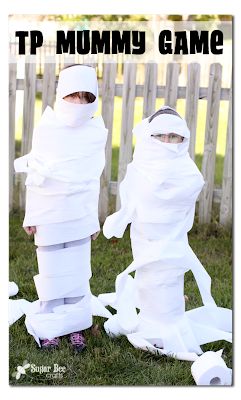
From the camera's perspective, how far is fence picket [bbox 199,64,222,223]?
5.04 metres

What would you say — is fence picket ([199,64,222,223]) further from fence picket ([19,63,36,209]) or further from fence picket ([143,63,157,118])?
fence picket ([19,63,36,209])

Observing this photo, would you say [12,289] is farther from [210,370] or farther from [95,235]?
[210,370]

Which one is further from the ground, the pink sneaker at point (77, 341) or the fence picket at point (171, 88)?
the fence picket at point (171, 88)

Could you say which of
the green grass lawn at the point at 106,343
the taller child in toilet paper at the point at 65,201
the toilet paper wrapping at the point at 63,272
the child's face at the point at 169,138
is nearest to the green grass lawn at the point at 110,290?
the green grass lawn at the point at 106,343

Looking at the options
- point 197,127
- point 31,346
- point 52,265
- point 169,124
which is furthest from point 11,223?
point 197,127

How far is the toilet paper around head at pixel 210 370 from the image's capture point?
13.1ft

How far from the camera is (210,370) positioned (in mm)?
3990

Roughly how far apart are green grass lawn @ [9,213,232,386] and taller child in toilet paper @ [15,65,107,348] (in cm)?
9

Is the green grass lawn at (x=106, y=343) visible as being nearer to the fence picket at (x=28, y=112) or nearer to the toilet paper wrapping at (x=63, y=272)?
the toilet paper wrapping at (x=63, y=272)

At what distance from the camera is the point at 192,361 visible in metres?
4.10

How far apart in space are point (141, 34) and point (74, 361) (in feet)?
5.15

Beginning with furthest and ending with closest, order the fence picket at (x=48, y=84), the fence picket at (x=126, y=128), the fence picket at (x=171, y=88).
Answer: the fence picket at (x=126, y=128), the fence picket at (x=171, y=88), the fence picket at (x=48, y=84)

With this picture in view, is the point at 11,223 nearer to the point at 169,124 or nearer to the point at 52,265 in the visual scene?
the point at 52,265

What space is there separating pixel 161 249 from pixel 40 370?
806 mm
